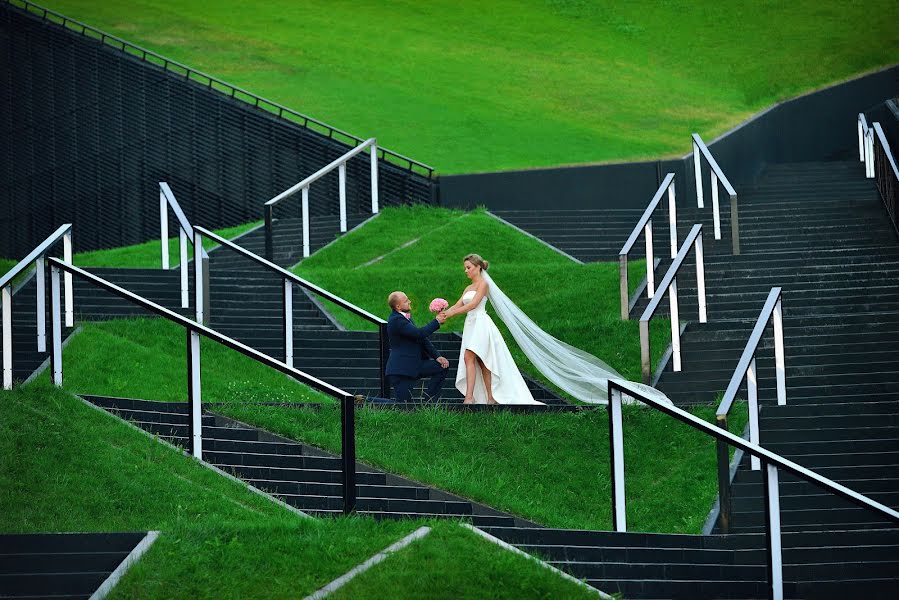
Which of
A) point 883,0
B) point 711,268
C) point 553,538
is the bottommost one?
point 553,538

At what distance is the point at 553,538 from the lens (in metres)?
9.45

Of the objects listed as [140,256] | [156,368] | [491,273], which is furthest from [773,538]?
[140,256]

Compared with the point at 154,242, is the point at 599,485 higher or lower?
lower

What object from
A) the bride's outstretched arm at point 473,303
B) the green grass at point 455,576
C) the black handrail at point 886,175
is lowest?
the green grass at point 455,576

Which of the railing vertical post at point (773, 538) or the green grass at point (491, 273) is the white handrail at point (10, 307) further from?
the railing vertical post at point (773, 538)

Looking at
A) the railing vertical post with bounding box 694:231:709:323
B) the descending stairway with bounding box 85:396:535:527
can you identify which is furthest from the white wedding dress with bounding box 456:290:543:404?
the railing vertical post with bounding box 694:231:709:323

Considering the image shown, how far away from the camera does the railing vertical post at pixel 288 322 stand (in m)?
14.8

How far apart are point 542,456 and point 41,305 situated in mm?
4358

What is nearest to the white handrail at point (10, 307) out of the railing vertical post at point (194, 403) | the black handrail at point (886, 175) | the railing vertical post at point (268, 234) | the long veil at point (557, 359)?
the railing vertical post at point (194, 403)

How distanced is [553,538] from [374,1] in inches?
1045

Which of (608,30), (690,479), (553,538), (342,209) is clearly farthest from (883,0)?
(553,538)

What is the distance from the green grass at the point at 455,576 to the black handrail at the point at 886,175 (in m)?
10.1

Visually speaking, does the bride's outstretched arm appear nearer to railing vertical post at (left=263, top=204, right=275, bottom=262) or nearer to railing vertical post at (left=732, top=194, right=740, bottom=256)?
railing vertical post at (left=732, top=194, right=740, bottom=256)

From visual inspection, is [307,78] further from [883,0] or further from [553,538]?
[553,538]
